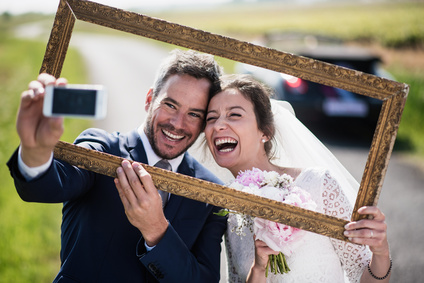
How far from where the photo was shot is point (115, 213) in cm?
287

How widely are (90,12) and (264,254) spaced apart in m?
1.76

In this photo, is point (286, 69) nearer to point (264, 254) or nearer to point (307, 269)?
point (264, 254)

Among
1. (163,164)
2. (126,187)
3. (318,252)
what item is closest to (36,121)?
(126,187)

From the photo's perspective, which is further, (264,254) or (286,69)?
(264,254)

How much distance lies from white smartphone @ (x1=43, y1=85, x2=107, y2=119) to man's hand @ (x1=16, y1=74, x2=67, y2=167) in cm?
6

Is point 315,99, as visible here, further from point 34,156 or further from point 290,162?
point 34,156

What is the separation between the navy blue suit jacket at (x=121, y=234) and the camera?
2.64 m

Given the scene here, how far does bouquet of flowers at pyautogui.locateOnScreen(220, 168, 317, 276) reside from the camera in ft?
8.64

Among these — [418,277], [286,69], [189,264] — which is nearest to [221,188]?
[189,264]

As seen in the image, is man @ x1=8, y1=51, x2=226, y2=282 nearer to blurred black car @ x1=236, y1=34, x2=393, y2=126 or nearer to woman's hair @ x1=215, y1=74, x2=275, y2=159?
woman's hair @ x1=215, y1=74, x2=275, y2=159

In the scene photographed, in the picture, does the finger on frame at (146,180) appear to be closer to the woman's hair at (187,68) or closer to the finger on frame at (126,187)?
the finger on frame at (126,187)

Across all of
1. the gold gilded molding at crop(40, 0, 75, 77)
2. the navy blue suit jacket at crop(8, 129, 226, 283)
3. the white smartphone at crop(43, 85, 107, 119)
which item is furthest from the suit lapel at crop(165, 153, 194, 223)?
the white smartphone at crop(43, 85, 107, 119)

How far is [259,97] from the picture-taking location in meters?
3.09

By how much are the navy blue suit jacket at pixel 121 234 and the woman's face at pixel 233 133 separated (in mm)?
184
